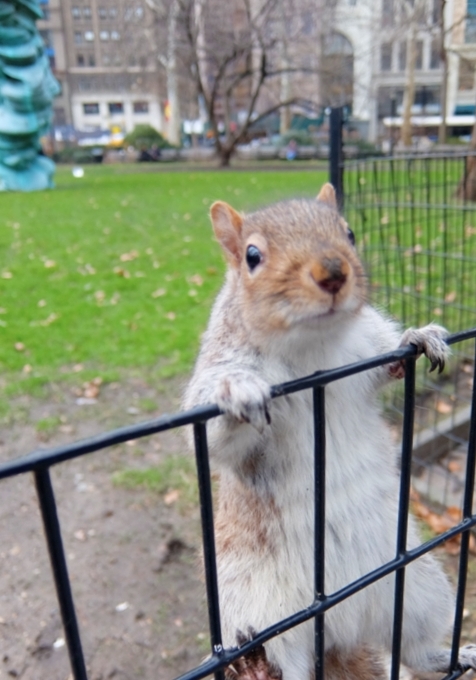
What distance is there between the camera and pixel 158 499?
268 cm

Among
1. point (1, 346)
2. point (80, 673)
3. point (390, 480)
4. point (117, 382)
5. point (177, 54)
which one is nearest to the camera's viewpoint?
point (80, 673)

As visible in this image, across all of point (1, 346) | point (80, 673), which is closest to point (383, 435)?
point (80, 673)

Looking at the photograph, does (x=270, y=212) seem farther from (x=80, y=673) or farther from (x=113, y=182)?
(x=113, y=182)

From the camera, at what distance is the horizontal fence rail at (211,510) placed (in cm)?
58

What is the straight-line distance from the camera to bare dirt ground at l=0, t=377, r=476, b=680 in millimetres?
1930

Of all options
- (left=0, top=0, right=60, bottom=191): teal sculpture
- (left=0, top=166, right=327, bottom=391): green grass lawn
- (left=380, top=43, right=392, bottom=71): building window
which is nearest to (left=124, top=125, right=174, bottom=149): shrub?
(left=380, top=43, right=392, bottom=71): building window

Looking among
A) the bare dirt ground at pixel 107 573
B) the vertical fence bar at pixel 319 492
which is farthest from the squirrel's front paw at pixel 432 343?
the bare dirt ground at pixel 107 573

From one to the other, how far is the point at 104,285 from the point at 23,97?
943 cm

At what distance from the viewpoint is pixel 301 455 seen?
108 centimetres

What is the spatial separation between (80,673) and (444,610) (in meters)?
0.93

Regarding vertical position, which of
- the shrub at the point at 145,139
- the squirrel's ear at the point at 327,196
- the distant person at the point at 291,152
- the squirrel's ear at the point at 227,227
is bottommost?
the squirrel's ear at the point at 227,227

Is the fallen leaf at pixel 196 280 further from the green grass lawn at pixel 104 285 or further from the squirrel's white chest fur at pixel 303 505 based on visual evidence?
the squirrel's white chest fur at pixel 303 505

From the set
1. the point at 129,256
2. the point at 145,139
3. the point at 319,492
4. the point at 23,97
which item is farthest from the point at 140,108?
the point at 319,492

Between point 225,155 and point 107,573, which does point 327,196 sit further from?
point 225,155
